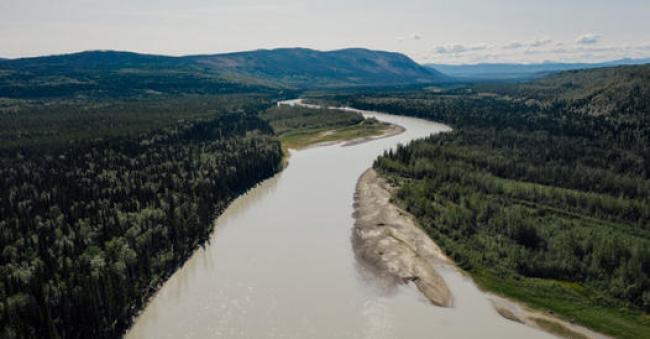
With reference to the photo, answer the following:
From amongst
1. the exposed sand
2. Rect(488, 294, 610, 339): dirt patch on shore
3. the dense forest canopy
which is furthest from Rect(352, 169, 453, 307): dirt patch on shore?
the dense forest canopy

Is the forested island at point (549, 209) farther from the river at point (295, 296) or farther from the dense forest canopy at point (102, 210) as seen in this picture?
the dense forest canopy at point (102, 210)

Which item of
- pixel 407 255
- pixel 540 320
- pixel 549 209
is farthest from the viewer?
pixel 549 209

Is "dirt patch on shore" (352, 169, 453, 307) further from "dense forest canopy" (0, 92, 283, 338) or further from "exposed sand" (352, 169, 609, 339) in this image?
"dense forest canopy" (0, 92, 283, 338)

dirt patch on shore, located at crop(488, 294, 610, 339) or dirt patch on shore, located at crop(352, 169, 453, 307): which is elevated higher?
dirt patch on shore, located at crop(352, 169, 453, 307)

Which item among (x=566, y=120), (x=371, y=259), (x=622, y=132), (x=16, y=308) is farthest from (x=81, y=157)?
(x=566, y=120)

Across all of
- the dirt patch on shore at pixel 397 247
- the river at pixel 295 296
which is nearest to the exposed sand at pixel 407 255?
the dirt patch on shore at pixel 397 247

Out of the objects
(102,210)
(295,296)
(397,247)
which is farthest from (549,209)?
(102,210)

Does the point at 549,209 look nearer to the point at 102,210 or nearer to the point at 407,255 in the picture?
the point at 407,255

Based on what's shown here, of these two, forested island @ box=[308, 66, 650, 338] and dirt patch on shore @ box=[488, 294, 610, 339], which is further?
forested island @ box=[308, 66, 650, 338]

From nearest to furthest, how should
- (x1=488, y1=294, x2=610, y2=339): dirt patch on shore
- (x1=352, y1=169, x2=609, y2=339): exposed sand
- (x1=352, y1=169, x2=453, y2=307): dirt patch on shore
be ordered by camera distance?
1. (x1=488, y1=294, x2=610, y2=339): dirt patch on shore
2. (x1=352, y1=169, x2=609, y2=339): exposed sand
3. (x1=352, y1=169, x2=453, y2=307): dirt patch on shore
